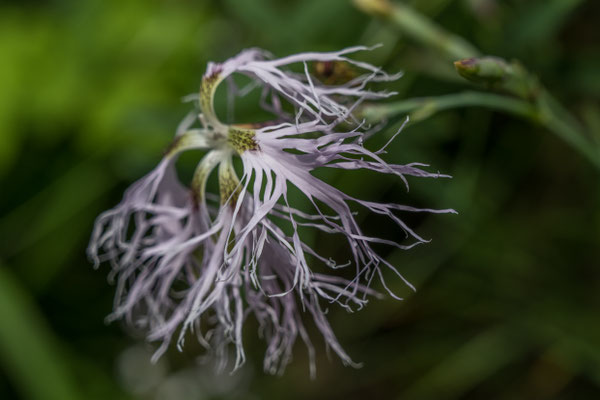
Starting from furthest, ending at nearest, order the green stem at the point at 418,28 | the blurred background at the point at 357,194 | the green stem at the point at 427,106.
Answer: the blurred background at the point at 357,194
the green stem at the point at 418,28
the green stem at the point at 427,106

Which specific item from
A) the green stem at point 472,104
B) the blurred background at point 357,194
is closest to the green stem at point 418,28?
the blurred background at point 357,194

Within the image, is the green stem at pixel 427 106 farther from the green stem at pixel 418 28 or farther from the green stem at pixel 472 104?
the green stem at pixel 418 28

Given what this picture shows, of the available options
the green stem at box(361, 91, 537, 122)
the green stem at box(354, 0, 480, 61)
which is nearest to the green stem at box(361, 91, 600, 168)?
the green stem at box(361, 91, 537, 122)

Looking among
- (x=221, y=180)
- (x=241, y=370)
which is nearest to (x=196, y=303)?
(x=221, y=180)

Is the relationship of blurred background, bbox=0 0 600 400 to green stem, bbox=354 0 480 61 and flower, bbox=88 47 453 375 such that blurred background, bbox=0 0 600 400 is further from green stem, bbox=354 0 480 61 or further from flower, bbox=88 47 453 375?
flower, bbox=88 47 453 375

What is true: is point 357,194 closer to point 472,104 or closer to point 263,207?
point 472,104

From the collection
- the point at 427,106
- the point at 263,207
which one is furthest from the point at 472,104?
the point at 263,207

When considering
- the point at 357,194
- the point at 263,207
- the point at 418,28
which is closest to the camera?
the point at 263,207

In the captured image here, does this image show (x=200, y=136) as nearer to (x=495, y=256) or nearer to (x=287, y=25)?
(x=287, y=25)

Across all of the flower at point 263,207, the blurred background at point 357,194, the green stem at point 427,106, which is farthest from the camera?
the blurred background at point 357,194
